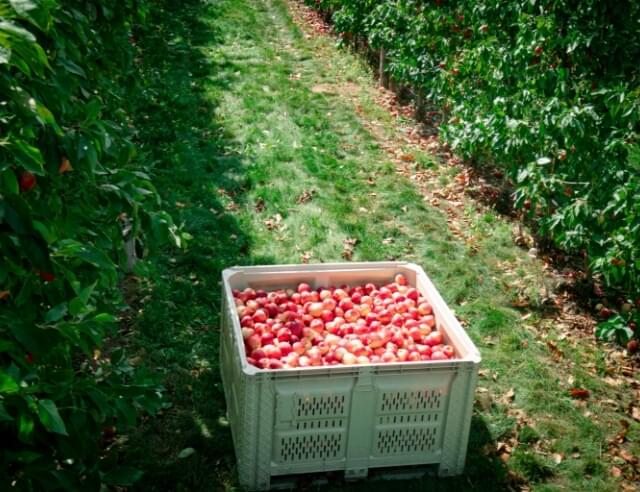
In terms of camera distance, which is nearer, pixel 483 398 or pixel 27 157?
pixel 27 157

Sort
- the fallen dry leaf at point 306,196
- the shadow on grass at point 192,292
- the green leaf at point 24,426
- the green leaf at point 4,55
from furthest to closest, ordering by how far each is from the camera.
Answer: the fallen dry leaf at point 306,196, the shadow on grass at point 192,292, the green leaf at point 24,426, the green leaf at point 4,55

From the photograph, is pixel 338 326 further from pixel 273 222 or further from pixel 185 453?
pixel 273 222

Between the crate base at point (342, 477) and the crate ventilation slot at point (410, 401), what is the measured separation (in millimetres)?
467

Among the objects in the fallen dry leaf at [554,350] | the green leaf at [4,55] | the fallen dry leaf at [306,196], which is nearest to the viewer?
the green leaf at [4,55]

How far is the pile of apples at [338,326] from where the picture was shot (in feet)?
13.8

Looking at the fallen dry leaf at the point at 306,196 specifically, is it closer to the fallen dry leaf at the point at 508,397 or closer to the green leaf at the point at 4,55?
the fallen dry leaf at the point at 508,397

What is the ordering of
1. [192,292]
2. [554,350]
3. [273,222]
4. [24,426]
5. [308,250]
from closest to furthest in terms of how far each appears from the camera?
[24,426] < [554,350] < [192,292] < [308,250] < [273,222]

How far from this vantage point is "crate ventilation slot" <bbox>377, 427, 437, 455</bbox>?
416 centimetres

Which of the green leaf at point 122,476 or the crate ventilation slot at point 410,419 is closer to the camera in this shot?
the green leaf at point 122,476

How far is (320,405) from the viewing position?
3.99 m

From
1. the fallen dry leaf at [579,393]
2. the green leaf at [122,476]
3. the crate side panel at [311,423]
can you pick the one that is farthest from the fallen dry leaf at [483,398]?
the green leaf at [122,476]

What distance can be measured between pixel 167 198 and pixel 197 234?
2.09ft

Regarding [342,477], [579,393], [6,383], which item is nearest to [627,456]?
[579,393]

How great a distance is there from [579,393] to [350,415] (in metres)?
1.93
